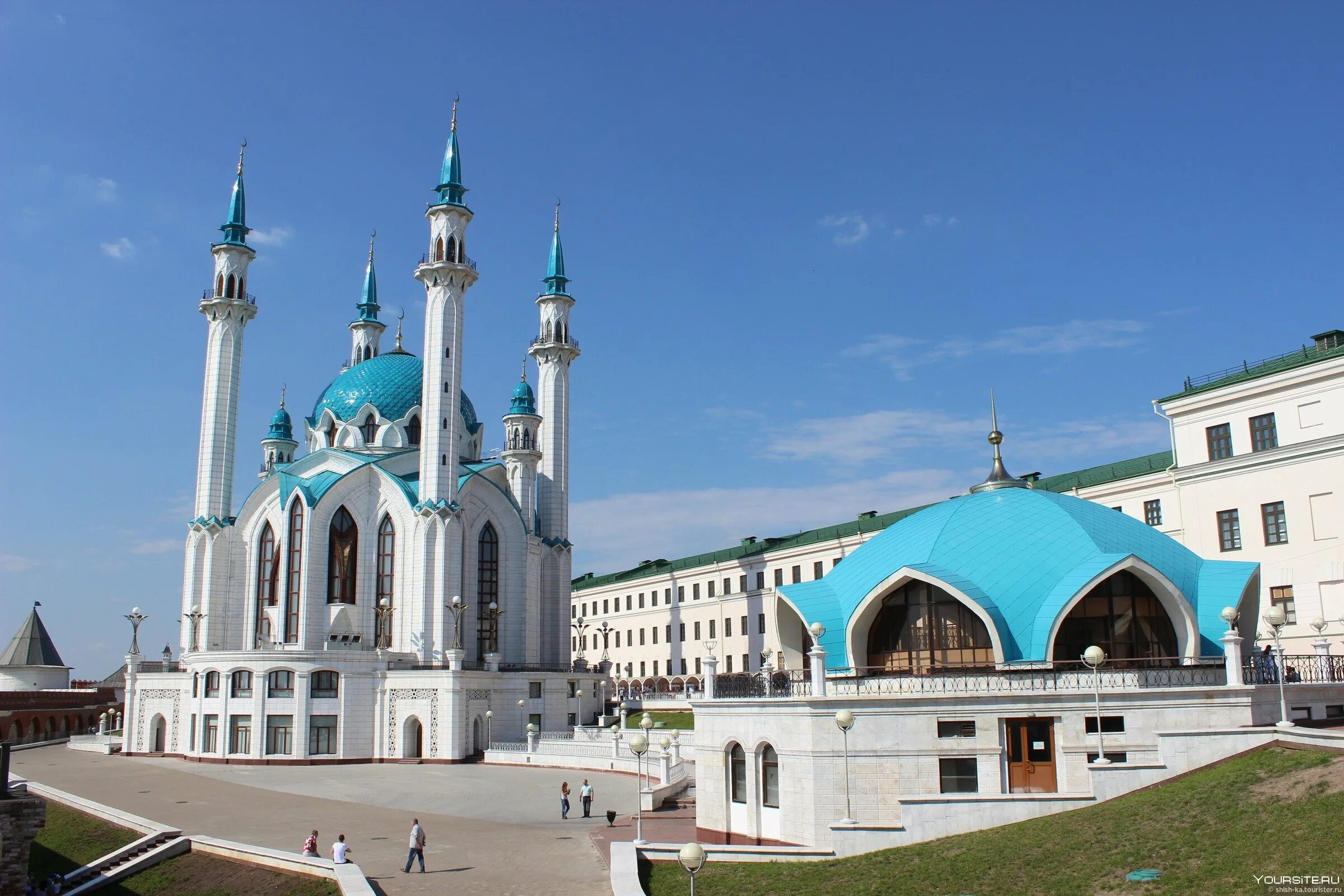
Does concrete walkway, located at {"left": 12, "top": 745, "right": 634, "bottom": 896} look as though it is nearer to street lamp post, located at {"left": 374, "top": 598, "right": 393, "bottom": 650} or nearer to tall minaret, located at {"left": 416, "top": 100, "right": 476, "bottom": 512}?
street lamp post, located at {"left": 374, "top": 598, "right": 393, "bottom": 650}

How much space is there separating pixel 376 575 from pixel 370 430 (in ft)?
36.5

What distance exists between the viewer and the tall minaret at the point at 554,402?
65938 mm

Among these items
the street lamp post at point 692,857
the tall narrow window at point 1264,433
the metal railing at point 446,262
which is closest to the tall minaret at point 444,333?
the metal railing at point 446,262

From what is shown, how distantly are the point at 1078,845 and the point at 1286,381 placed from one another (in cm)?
2806

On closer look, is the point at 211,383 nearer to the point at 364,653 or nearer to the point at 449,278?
the point at 449,278

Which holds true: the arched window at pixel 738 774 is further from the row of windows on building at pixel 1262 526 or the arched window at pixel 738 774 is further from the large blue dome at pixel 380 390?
the large blue dome at pixel 380 390

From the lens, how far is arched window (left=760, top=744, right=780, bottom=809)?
23.7m

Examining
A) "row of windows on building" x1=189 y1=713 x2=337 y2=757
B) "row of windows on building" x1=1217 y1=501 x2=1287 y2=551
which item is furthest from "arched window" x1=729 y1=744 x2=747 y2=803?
"row of windows on building" x1=189 y1=713 x2=337 y2=757

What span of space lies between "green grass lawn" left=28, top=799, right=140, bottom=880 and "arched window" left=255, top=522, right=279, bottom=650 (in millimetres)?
25694

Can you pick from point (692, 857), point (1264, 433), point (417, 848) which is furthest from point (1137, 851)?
point (1264, 433)

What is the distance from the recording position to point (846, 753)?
72.4ft

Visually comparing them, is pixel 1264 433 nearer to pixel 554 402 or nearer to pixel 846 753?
pixel 846 753

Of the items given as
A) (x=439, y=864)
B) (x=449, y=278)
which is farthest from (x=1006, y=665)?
(x=449, y=278)

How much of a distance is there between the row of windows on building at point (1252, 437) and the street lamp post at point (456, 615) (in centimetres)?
3327
